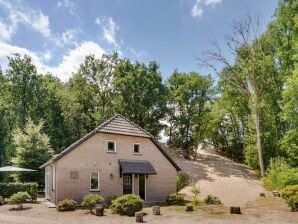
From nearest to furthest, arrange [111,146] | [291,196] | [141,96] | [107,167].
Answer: [291,196]
[107,167]
[111,146]
[141,96]

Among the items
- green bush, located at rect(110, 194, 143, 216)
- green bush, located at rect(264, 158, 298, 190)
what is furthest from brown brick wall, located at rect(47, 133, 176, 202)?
green bush, located at rect(264, 158, 298, 190)

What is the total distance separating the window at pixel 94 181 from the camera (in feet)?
81.9

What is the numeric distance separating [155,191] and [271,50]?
23.1 metres

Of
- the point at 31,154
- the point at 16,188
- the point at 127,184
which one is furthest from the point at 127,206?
the point at 31,154

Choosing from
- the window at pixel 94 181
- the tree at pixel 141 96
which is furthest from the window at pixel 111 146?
the tree at pixel 141 96

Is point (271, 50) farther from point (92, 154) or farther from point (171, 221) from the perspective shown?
point (171, 221)

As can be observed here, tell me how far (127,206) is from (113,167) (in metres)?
7.03

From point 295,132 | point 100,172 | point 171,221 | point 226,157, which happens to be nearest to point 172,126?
point 226,157

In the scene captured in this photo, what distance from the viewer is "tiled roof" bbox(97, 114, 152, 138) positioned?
25844 millimetres

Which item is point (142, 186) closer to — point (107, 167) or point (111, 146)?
point (107, 167)

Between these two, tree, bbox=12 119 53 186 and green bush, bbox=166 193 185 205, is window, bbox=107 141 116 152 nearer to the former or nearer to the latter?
green bush, bbox=166 193 185 205

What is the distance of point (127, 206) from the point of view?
19.1 meters

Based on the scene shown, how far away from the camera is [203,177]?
37.4 m

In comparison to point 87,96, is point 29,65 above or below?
above
